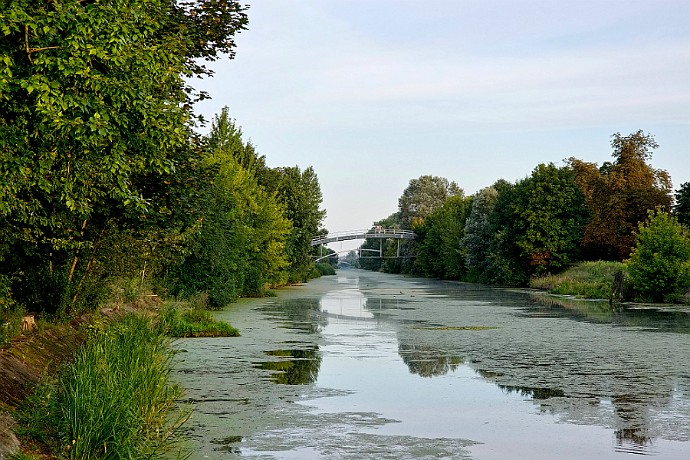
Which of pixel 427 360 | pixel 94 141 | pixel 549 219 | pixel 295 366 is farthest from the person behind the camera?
pixel 549 219

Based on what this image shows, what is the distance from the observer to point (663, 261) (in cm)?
3744

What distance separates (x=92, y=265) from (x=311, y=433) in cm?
861

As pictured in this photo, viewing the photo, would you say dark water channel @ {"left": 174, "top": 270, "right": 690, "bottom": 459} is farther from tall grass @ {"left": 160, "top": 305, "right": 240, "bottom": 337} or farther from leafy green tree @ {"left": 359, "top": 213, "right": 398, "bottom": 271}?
leafy green tree @ {"left": 359, "top": 213, "right": 398, "bottom": 271}

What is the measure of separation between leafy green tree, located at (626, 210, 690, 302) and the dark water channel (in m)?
13.5

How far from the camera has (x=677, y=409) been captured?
11414mm

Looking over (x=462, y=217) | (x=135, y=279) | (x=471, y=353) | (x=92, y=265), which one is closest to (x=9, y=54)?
(x=92, y=265)

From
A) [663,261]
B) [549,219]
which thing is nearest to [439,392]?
[663,261]

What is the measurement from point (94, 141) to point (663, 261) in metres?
33.9

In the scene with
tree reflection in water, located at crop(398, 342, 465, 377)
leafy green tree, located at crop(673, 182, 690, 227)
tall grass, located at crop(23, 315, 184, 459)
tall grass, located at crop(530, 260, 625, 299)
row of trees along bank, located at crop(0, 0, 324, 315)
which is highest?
leafy green tree, located at crop(673, 182, 690, 227)

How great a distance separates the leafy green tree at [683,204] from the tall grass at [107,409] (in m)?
47.3

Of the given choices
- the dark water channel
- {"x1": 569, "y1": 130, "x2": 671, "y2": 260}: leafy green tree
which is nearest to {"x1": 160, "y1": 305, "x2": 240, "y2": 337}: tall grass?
the dark water channel

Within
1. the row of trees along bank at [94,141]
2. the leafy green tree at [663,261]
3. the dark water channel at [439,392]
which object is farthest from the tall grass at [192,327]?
the leafy green tree at [663,261]

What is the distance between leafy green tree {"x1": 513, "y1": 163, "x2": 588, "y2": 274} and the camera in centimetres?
6203

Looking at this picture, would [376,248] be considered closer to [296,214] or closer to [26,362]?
[296,214]
